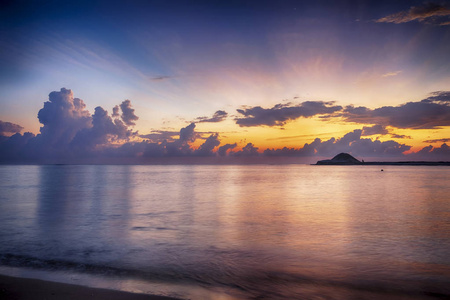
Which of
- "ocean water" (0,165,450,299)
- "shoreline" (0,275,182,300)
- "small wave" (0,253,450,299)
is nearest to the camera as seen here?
"shoreline" (0,275,182,300)

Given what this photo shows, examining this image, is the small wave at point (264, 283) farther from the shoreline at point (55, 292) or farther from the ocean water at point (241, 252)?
the shoreline at point (55, 292)

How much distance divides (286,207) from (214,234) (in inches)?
462

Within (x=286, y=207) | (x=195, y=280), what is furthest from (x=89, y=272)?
(x=286, y=207)

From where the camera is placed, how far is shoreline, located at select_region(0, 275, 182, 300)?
6.49 meters

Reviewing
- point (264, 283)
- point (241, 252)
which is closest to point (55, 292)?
point (264, 283)

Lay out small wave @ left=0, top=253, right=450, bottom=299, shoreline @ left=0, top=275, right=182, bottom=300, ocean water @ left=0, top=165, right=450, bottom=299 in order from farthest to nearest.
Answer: ocean water @ left=0, top=165, right=450, bottom=299, small wave @ left=0, top=253, right=450, bottom=299, shoreline @ left=0, top=275, right=182, bottom=300

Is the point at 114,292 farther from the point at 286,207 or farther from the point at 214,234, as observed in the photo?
the point at 286,207

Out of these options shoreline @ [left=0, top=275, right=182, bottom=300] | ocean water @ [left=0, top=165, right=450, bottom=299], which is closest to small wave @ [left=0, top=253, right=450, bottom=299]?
ocean water @ [left=0, top=165, right=450, bottom=299]

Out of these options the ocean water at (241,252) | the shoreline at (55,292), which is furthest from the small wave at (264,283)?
the shoreline at (55,292)

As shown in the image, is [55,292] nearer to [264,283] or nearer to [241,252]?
[264,283]

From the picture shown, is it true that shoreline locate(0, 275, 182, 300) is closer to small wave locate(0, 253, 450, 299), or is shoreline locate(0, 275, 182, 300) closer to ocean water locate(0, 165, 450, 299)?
ocean water locate(0, 165, 450, 299)

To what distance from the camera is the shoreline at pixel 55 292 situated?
6.49 metres

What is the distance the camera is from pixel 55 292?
22.2 ft

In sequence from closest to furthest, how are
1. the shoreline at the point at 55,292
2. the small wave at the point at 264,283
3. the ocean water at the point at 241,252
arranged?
the shoreline at the point at 55,292, the small wave at the point at 264,283, the ocean water at the point at 241,252
